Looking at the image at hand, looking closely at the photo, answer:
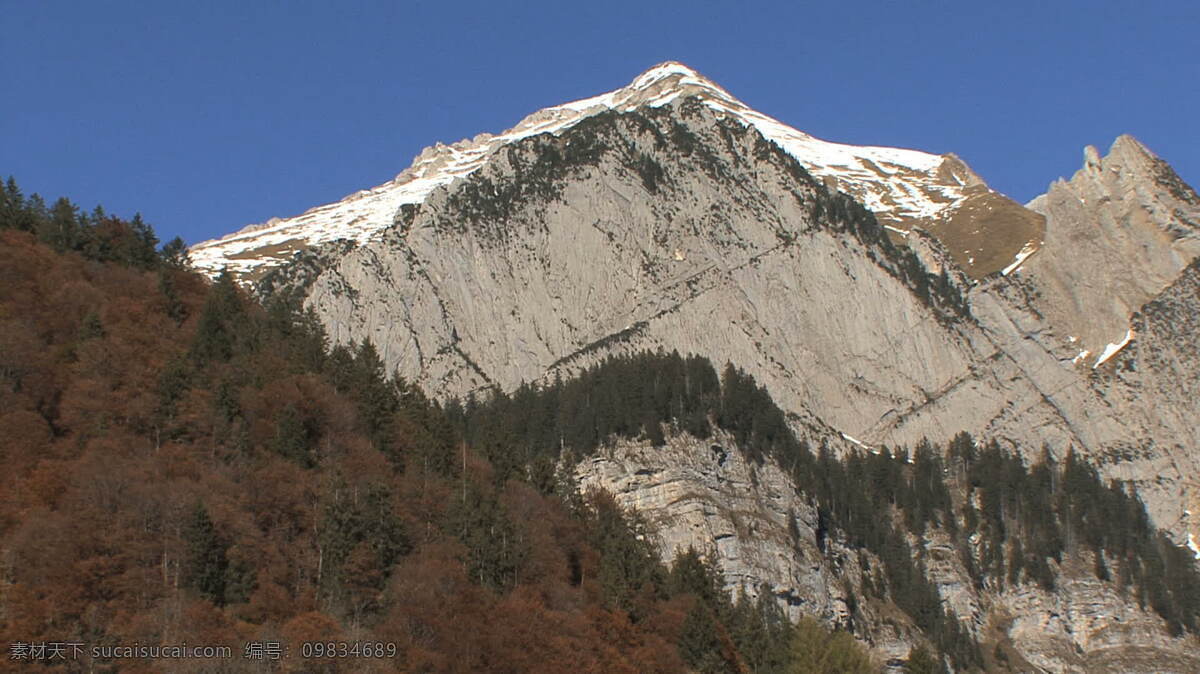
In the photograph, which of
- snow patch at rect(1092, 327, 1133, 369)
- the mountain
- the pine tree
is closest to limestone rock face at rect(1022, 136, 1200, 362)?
the mountain

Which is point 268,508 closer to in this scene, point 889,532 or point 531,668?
point 531,668

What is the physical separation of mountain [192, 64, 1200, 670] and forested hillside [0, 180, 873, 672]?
4420 centimetres

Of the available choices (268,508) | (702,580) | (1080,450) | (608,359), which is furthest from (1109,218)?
(268,508)

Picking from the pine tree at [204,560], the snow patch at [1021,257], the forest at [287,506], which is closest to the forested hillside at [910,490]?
the forest at [287,506]

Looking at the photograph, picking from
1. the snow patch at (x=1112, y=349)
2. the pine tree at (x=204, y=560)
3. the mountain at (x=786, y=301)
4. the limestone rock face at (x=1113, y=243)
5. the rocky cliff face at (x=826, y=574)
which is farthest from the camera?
the limestone rock face at (x=1113, y=243)

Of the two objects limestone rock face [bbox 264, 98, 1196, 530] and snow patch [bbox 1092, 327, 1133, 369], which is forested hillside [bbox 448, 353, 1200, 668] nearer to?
limestone rock face [bbox 264, 98, 1196, 530]

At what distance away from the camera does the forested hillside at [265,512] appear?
60.7 meters

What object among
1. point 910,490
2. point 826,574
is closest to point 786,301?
point 910,490

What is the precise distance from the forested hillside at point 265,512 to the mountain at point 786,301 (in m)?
44.2

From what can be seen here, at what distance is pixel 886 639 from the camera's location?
12288 centimetres

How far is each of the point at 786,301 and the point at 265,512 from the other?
9177 cm

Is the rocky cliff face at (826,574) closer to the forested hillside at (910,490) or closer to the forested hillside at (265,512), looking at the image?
the forested hillside at (910,490)

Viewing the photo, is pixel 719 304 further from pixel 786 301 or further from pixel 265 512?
pixel 265 512

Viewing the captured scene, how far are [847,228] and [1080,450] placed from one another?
35468 millimetres
